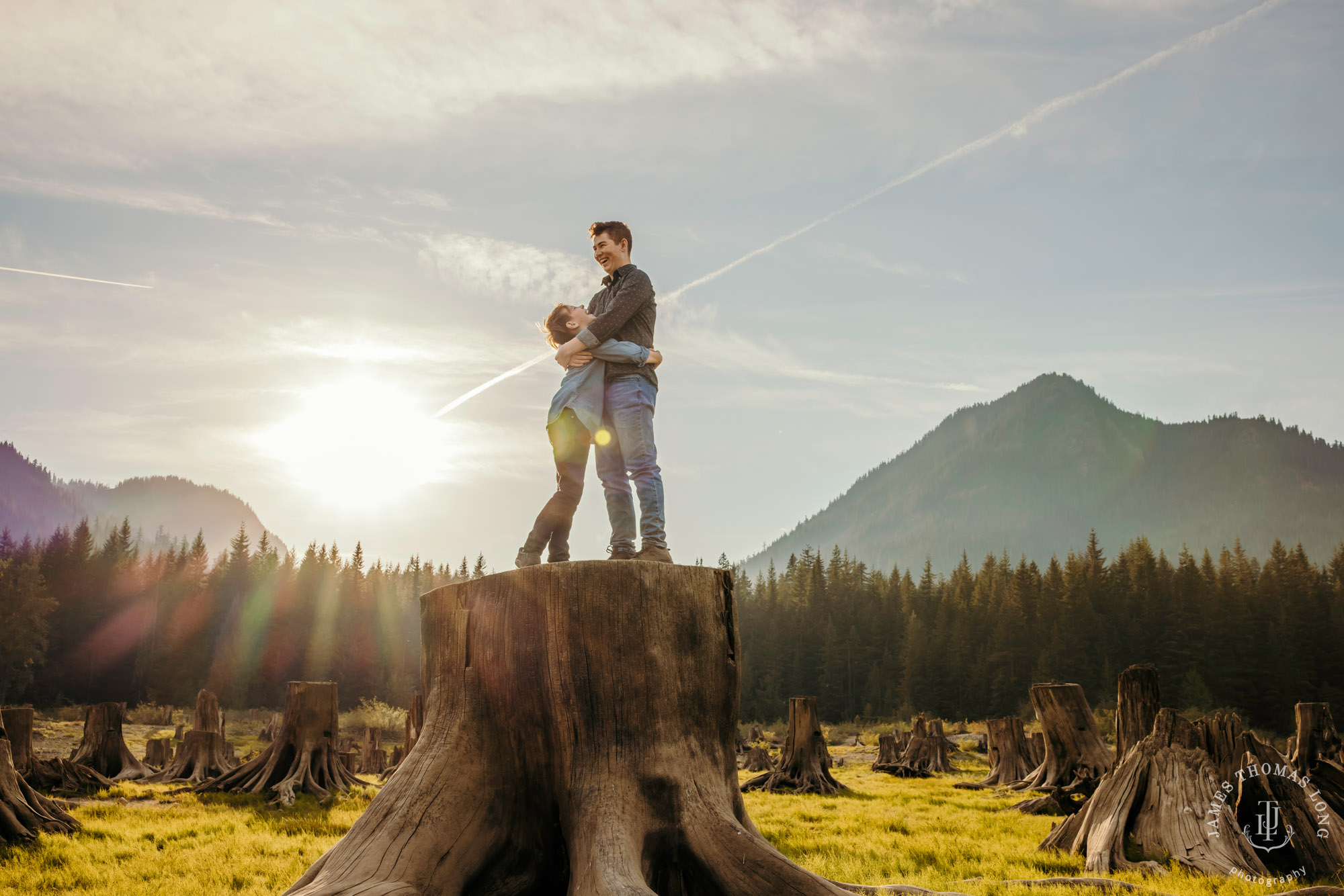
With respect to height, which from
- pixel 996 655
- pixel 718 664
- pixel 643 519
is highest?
pixel 643 519

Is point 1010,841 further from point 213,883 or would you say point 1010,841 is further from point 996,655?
point 996,655

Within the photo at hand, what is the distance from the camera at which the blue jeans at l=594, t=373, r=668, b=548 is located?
15.8 feet

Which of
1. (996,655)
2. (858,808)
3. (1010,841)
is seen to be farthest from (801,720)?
(996,655)

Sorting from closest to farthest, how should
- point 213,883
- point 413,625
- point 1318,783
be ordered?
point 213,883 → point 1318,783 → point 413,625

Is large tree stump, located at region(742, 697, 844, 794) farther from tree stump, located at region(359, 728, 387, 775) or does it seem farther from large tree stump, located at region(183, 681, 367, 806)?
tree stump, located at region(359, 728, 387, 775)

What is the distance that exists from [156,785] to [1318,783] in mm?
15522

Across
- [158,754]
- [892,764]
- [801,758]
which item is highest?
[801,758]

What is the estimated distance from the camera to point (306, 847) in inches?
274

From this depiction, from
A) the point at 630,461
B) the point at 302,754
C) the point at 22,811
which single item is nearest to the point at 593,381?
the point at 630,461

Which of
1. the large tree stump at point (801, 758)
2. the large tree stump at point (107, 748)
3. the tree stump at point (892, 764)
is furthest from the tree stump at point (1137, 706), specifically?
the large tree stump at point (107, 748)

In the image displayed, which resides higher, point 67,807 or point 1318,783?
point 1318,783

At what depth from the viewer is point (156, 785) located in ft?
40.5

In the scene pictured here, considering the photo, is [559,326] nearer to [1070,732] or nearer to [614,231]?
[614,231]

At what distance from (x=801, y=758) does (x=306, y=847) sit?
32.6ft
